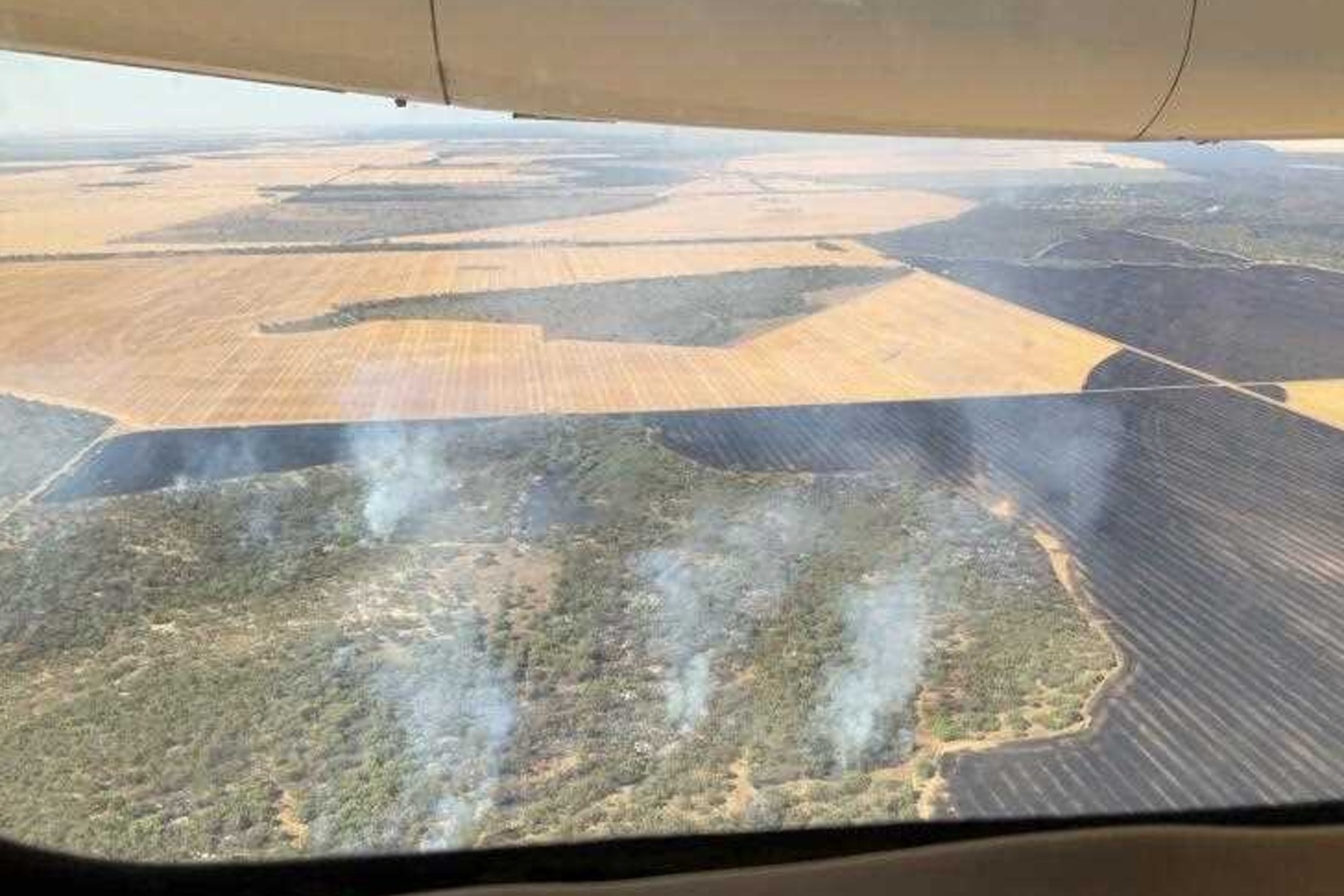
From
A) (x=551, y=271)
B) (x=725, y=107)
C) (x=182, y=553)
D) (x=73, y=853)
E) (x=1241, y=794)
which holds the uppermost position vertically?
(x=725, y=107)

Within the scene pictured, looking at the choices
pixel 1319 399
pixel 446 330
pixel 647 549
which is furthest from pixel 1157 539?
pixel 446 330

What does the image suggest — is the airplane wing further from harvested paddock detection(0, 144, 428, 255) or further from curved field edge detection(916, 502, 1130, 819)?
harvested paddock detection(0, 144, 428, 255)

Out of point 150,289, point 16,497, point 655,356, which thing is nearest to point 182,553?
point 16,497

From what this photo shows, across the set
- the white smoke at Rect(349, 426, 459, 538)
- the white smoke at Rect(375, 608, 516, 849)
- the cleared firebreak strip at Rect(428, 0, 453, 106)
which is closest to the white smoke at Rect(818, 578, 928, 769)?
the white smoke at Rect(375, 608, 516, 849)

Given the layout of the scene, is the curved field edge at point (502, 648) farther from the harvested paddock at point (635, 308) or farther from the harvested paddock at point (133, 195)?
the harvested paddock at point (133, 195)

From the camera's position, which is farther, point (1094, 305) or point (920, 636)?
point (1094, 305)

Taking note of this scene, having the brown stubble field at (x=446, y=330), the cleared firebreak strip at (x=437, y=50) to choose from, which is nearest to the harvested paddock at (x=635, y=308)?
the brown stubble field at (x=446, y=330)

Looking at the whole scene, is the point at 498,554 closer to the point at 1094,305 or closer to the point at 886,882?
the point at 886,882
